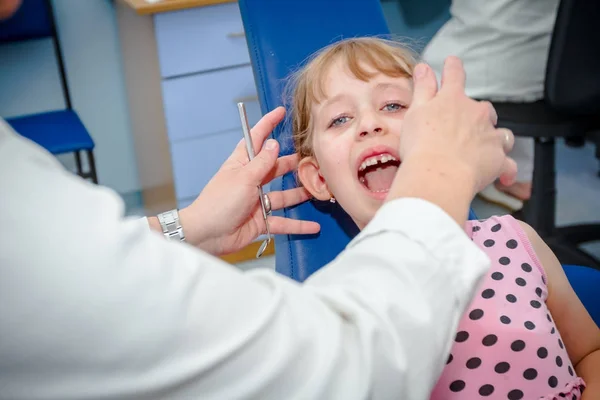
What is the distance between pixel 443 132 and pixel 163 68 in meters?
1.72

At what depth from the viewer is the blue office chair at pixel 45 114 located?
2191 millimetres

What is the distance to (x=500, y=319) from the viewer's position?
1012 millimetres

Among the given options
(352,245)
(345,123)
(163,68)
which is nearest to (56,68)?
(163,68)

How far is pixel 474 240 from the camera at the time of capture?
1135mm

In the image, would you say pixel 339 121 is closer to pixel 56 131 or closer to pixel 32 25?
pixel 56 131

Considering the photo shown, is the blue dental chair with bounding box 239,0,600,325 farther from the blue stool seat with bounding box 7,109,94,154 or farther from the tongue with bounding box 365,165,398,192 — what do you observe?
the blue stool seat with bounding box 7,109,94,154

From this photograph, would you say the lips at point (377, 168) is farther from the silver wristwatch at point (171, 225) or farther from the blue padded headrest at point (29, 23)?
the blue padded headrest at point (29, 23)

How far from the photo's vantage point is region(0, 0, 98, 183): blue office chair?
2191 millimetres

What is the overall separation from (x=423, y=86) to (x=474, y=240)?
19.9 inches

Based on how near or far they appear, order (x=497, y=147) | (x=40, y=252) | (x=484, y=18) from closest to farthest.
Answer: (x=40, y=252) < (x=497, y=147) < (x=484, y=18)

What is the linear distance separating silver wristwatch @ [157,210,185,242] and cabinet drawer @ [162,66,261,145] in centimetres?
123

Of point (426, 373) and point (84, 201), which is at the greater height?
point (84, 201)

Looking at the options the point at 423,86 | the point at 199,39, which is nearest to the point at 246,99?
the point at 199,39

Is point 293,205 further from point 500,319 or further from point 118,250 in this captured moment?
point 118,250
